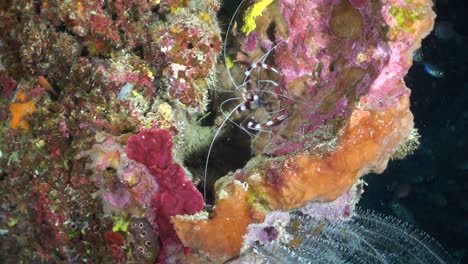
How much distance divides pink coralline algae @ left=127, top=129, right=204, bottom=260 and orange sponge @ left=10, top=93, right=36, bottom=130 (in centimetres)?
124

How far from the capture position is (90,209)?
→ 3072 millimetres

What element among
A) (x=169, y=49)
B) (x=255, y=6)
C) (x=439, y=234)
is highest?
(x=255, y=6)

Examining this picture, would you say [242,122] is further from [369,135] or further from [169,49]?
[369,135]

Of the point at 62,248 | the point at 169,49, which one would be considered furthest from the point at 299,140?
the point at 62,248

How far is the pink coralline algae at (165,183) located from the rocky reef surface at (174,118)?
11mm

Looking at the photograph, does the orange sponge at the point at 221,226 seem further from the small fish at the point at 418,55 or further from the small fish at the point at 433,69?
the small fish at the point at 433,69

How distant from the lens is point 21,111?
11.1 ft

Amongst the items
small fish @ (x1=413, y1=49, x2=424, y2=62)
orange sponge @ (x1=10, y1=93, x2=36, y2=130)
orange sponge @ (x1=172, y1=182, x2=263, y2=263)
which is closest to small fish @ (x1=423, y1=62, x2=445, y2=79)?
small fish @ (x1=413, y1=49, x2=424, y2=62)

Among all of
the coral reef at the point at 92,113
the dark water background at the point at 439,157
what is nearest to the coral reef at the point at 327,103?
the coral reef at the point at 92,113

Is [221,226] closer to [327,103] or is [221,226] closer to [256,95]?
[327,103]

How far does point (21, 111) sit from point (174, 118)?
4.82ft

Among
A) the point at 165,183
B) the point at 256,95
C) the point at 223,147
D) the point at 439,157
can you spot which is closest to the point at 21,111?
the point at 165,183

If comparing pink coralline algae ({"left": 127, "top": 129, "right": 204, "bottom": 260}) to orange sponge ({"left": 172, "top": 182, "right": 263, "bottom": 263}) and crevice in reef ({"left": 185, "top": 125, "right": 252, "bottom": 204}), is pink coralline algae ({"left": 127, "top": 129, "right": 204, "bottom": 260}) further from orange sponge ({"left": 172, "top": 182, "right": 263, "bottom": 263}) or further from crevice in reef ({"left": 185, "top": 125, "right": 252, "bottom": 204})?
crevice in reef ({"left": 185, "top": 125, "right": 252, "bottom": 204})

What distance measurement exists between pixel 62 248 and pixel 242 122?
224 centimetres
